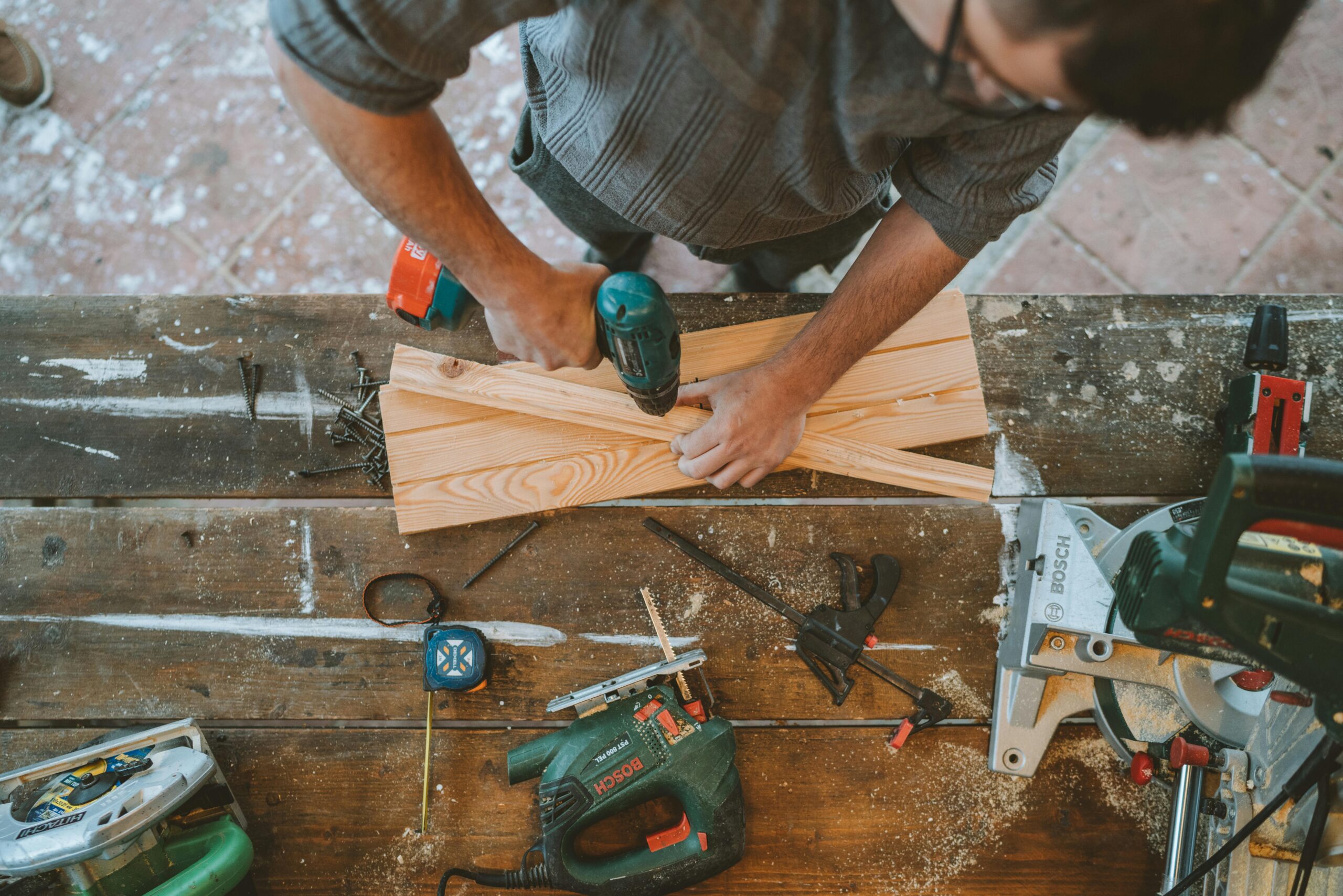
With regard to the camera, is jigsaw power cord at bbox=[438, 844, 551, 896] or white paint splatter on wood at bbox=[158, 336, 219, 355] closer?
jigsaw power cord at bbox=[438, 844, 551, 896]

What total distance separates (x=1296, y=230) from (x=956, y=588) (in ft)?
6.10

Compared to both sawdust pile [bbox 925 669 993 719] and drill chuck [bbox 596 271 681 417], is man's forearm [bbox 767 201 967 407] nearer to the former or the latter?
drill chuck [bbox 596 271 681 417]

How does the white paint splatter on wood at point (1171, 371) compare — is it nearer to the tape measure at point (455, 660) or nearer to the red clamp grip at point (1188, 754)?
the red clamp grip at point (1188, 754)

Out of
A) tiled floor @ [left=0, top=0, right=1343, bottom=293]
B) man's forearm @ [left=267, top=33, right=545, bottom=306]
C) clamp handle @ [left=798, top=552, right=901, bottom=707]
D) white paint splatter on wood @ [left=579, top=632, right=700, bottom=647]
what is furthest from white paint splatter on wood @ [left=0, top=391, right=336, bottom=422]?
clamp handle @ [left=798, top=552, right=901, bottom=707]

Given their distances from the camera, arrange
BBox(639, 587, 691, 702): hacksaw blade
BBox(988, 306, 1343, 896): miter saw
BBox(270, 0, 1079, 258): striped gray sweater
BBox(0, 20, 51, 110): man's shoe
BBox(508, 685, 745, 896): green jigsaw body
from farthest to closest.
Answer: BBox(0, 20, 51, 110): man's shoe → BBox(639, 587, 691, 702): hacksaw blade → BBox(508, 685, 745, 896): green jigsaw body → BBox(988, 306, 1343, 896): miter saw → BBox(270, 0, 1079, 258): striped gray sweater

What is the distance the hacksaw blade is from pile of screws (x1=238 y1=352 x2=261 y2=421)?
88 cm

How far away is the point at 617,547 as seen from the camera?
1.53 meters

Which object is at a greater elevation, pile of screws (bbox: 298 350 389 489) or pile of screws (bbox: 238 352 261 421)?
pile of screws (bbox: 238 352 261 421)

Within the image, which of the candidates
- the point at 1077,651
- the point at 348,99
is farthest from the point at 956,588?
the point at 348,99

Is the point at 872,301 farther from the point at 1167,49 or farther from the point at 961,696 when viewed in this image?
the point at 961,696

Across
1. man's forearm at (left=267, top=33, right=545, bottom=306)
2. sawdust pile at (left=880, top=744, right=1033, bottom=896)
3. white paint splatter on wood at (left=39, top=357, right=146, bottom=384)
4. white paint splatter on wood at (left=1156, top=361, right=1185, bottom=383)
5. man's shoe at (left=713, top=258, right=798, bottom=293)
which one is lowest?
sawdust pile at (left=880, top=744, right=1033, bottom=896)

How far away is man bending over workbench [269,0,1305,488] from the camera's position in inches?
27.2

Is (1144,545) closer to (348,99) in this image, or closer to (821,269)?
(348,99)

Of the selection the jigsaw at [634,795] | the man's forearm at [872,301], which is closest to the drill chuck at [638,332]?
the man's forearm at [872,301]
